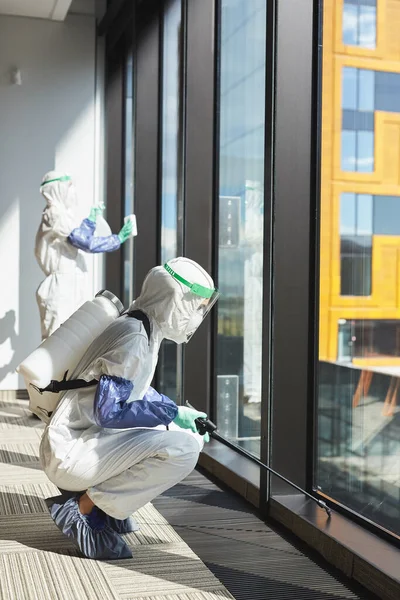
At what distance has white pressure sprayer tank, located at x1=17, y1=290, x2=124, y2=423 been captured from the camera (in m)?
2.65

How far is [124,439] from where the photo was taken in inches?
105

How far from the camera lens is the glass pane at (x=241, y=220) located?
3520 millimetres

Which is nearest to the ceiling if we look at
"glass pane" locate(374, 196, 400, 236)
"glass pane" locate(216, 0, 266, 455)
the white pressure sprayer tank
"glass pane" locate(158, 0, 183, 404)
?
"glass pane" locate(158, 0, 183, 404)

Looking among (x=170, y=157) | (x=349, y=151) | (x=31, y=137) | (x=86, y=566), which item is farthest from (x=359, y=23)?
(x=31, y=137)

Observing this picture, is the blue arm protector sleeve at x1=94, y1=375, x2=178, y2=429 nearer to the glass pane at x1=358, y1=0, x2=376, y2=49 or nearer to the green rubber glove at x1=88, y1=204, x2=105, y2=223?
the glass pane at x1=358, y1=0, x2=376, y2=49

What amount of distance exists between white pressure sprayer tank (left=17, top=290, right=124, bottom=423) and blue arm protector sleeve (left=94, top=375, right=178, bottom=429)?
0.25 metres

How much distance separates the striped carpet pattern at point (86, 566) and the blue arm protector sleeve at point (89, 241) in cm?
213

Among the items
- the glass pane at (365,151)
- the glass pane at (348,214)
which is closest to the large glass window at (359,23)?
the glass pane at (365,151)

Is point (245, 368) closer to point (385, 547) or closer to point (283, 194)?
point (283, 194)

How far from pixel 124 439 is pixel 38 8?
4.64m

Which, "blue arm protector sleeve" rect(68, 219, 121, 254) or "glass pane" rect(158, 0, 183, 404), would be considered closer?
"glass pane" rect(158, 0, 183, 404)

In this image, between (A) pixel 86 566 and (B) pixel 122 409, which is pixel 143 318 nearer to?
(B) pixel 122 409

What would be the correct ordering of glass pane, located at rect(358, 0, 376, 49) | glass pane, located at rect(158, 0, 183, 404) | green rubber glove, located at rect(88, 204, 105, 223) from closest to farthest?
glass pane, located at rect(358, 0, 376, 49)
glass pane, located at rect(158, 0, 183, 404)
green rubber glove, located at rect(88, 204, 105, 223)

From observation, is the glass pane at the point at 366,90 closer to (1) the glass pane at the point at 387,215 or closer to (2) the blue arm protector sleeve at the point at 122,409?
(1) the glass pane at the point at 387,215
